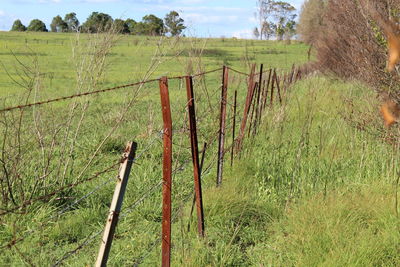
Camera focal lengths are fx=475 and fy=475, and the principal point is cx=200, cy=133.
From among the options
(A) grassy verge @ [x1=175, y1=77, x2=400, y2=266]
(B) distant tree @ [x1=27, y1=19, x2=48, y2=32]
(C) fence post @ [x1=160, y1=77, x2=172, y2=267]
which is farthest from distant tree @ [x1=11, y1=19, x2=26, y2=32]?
(C) fence post @ [x1=160, y1=77, x2=172, y2=267]

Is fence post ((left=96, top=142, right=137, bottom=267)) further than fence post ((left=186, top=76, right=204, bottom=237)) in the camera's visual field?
No

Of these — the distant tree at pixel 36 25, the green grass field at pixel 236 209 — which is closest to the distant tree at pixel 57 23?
the distant tree at pixel 36 25

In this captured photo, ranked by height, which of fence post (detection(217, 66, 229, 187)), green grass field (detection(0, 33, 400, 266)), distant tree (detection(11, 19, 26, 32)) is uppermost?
distant tree (detection(11, 19, 26, 32))

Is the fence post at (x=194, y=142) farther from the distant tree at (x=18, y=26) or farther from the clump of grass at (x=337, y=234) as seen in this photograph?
the distant tree at (x=18, y=26)

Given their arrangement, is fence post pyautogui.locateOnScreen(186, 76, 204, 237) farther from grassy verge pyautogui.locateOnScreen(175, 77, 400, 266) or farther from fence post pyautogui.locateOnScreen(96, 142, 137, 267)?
fence post pyautogui.locateOnScreen(96, 142, 137, 267)

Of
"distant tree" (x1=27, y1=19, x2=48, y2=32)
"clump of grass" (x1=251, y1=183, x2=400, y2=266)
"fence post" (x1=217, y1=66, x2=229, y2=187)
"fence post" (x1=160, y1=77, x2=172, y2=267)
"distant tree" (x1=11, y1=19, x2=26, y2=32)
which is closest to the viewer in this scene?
"fence post" (x1=160, y1=77, x2=172, y2=267)

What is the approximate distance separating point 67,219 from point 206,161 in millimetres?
2224

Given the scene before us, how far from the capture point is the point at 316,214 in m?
3.74

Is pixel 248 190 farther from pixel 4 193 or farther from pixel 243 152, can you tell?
pixel 4 193

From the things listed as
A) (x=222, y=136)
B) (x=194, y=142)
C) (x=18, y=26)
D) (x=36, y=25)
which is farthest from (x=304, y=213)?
(x=18, y=26)

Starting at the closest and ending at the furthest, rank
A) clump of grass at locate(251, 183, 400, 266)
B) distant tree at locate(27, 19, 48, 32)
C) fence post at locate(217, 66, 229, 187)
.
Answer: clump of grass at locate(251, 183, 400, 266)
fence post at locate(217, 66, 229, 187)
distant tree at locate(27, 19, 48, 32)

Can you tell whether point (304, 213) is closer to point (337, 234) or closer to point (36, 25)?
point (337, 234)

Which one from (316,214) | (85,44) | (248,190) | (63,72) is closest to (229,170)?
(248,190)

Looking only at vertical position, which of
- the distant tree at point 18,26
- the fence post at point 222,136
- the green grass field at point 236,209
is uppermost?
the distant tree at point 18,26
